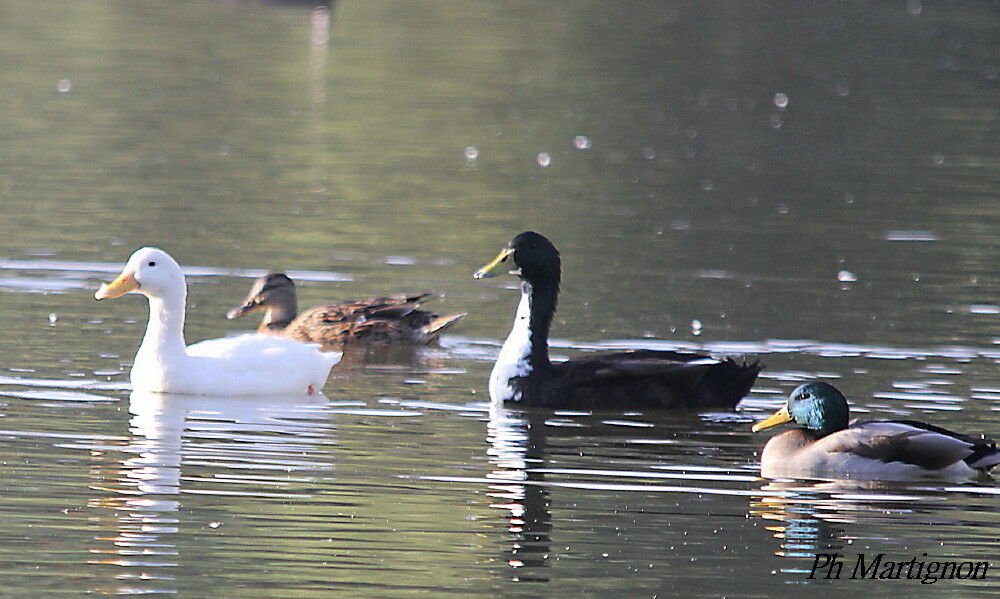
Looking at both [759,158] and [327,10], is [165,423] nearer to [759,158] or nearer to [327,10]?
[759,158]

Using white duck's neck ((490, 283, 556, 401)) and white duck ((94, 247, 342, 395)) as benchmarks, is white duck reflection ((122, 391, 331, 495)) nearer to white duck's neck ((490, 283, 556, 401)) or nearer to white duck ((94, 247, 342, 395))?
white duck ((94, 247, 342, 395))

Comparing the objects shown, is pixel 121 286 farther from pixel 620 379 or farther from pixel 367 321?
pixel 620 379

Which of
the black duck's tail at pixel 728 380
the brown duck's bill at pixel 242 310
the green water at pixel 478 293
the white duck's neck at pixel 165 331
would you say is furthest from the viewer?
the brown duck's bill at pixel 242 310

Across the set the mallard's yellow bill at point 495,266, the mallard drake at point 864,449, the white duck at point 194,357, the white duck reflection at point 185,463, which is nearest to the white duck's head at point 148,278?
the white duck at point 194,357

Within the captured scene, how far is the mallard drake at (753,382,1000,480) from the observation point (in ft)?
33.6

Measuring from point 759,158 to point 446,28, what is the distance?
1887 centimetres

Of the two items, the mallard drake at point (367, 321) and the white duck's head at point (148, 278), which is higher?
the white duck's head at point (148, 278)

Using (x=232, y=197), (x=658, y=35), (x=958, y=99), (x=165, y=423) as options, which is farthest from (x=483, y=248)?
(x=658, y=35)

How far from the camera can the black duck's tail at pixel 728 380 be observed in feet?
40.1

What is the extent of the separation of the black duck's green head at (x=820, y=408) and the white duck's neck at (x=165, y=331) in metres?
4.15

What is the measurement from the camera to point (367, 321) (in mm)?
14453

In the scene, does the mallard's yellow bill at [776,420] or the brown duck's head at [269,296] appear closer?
the mallard's yellow bill at [776,420]

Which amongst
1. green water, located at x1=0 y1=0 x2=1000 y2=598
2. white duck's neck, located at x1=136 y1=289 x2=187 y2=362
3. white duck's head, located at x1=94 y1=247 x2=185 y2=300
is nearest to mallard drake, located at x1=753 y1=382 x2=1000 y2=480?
green water, located at x1=0 y1=0 x2=1000 y2=598

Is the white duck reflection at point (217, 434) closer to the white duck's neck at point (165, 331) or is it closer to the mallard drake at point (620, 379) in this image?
the white duck's neck at point (165, 331)
